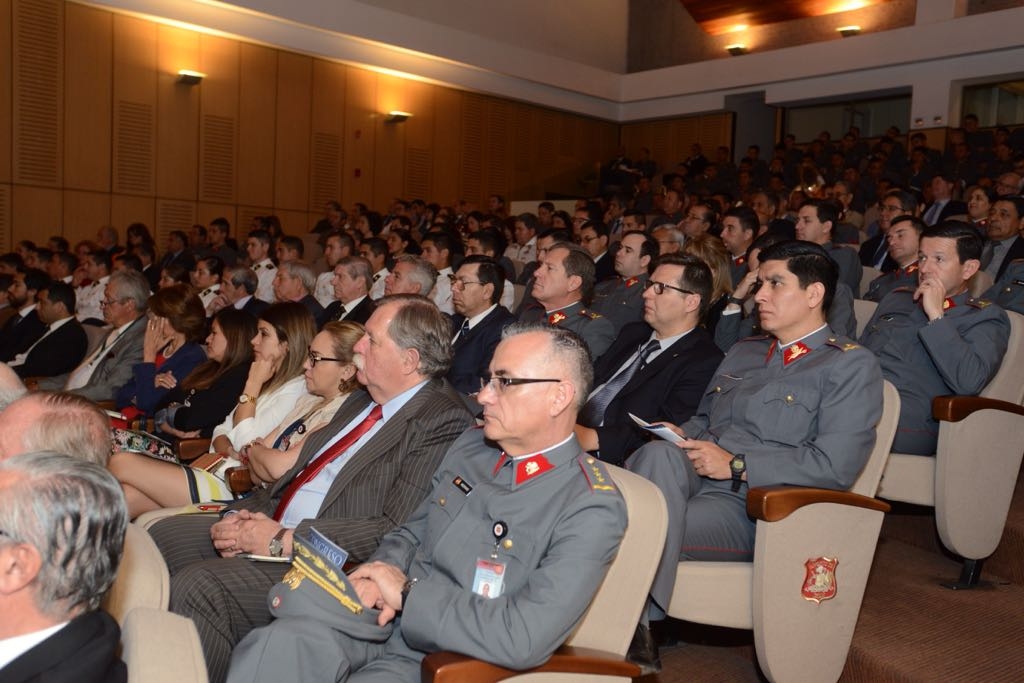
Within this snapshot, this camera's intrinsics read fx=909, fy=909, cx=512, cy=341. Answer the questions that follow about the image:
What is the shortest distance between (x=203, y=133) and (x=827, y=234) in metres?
7.44

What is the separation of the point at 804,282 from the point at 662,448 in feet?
2.25

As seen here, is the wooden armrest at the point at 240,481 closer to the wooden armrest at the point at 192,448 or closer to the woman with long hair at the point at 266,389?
the woman with long hair at the point at 266,389

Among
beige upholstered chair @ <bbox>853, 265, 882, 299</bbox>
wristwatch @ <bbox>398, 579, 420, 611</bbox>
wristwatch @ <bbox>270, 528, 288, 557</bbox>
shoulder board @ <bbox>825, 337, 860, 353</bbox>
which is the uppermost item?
Answer: beige upholstered chair @ <bbox>853, 265, 882, 299</bbox>

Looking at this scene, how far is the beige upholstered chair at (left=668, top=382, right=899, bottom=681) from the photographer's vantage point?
219cm

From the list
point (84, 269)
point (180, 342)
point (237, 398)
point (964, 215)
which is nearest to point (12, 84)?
point (84, 269)

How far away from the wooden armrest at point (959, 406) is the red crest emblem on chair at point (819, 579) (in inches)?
30.5

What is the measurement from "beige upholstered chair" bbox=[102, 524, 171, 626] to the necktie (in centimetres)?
180

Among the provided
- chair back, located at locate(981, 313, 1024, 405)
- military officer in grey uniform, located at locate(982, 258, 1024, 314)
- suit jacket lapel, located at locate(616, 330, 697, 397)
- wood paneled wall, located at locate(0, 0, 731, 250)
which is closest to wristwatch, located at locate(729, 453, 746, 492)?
suit jacket lapel, located at locate(616, 330, 697, 397)

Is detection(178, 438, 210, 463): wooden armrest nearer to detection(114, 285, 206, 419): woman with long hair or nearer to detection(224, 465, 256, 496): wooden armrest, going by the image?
detection(224, 465, 256, 496): wooden armrest

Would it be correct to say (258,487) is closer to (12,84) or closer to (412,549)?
(412,549)

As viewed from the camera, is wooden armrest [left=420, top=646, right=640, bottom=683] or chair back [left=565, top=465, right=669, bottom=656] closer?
wooden armrest [left=420, top=646, right=640, bottom=683]

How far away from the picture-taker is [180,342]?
4.41m

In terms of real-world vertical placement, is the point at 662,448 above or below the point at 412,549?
above

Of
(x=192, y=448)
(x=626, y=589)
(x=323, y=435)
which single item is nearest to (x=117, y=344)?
(x=192, y=448)
